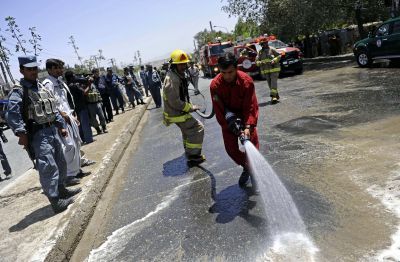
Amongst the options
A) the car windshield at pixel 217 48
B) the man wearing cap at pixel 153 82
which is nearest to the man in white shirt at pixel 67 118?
the man wearing cap at pixel 153 82

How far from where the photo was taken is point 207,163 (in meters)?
6.59

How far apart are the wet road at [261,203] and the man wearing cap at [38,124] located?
718mm

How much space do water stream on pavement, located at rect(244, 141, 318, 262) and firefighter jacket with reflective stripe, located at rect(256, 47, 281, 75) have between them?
20.6ft

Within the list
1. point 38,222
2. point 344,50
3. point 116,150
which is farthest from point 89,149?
point 344,50

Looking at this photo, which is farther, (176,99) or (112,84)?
(112,84)

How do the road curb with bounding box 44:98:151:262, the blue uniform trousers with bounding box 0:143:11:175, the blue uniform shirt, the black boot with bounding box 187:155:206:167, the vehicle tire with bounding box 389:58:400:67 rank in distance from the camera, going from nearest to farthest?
the road curb with bounding box 44:98:151:262 < the blue uniform shirt < the black boot with bounding box 187:155:206:167 < the blue uniform trousers with bounding box 0:143:11:175 < the vehicle tire with bounding box 389:58:400:67

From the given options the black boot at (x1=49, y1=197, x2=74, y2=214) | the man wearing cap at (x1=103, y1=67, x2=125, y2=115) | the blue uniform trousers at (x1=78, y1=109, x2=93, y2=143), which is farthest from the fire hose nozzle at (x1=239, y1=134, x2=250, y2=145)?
the man wearing cap at (x1=103, y1=67, x2=125, y2=115)

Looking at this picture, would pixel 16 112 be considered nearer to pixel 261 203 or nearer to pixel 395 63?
pixel 261 203

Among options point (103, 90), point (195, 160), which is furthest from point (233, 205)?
point (103, 90)

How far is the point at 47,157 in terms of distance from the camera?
198 inches

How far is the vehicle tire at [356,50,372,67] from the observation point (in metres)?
15.9

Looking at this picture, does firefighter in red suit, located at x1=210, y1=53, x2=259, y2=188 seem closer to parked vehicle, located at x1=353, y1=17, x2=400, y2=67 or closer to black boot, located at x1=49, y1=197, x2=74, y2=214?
black boot, located at x1=49, y1=197, x2=74, y2=214

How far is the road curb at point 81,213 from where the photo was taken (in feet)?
13.8

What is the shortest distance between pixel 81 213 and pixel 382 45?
13.4 meters
